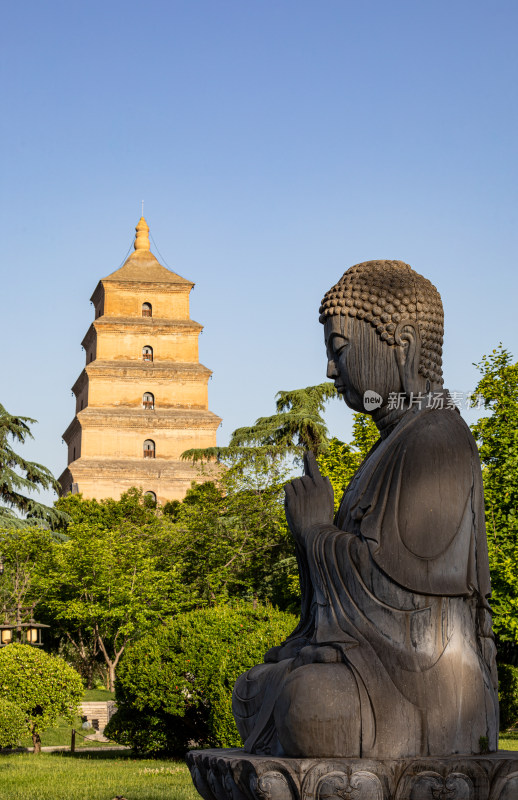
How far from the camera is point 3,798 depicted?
9000mm

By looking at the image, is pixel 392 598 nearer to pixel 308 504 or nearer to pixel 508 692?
pixel 308 504

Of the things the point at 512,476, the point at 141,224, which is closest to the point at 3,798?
the point at 512,476

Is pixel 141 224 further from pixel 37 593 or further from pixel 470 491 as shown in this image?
pixel 470 491

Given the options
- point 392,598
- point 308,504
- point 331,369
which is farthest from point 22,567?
point 392,598

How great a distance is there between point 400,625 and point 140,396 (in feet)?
133

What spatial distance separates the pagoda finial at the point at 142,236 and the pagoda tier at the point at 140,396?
2.67 meters

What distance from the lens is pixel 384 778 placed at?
309cm

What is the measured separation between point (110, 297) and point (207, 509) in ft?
67.5

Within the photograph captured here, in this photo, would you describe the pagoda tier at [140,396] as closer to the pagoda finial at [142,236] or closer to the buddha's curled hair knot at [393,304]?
the pagoda finial at [142,236]

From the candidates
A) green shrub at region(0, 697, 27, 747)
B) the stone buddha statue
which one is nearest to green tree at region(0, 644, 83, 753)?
green shrub at region(0, 697, 27, 747)

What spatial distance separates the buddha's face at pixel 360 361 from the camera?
380 centimetres

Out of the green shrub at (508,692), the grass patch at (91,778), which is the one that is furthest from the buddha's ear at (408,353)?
the green shrub at (508,692)

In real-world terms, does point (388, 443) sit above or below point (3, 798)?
above

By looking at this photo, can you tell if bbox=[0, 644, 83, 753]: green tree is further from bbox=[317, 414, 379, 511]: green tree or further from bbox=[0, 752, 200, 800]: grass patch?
bbox=[317, 414, 379, 511]: green tree
